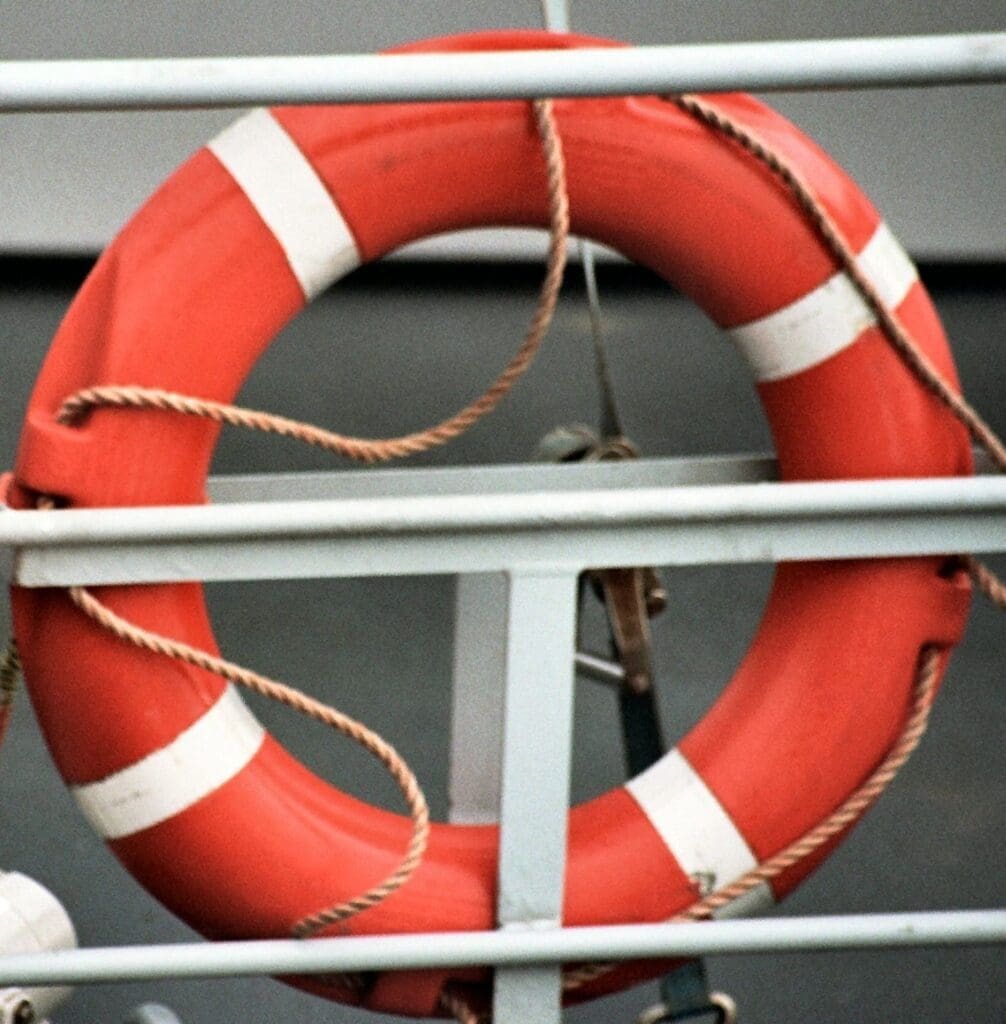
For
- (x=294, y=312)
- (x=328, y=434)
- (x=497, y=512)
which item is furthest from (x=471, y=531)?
(x=294, y=312)

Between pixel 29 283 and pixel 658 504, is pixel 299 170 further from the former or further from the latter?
pixel 29 283

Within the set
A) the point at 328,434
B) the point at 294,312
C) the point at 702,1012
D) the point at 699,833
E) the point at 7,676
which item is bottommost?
the point at 702,1012

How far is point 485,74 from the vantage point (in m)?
1.04

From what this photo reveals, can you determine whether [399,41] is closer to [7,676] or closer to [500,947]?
[7,676]

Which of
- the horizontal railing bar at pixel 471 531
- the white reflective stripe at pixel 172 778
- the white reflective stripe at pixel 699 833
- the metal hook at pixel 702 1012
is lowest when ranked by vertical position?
the metal hook at pixel 702 1012

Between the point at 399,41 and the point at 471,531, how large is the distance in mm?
1486

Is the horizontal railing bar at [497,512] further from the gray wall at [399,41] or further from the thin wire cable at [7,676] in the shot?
the gray wall at [399,41]

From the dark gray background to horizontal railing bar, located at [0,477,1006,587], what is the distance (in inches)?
36.6

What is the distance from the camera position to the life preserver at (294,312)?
46.6 inches

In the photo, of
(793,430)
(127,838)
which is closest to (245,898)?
(127,838)

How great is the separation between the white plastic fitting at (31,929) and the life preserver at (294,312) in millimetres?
214

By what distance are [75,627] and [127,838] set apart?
17 centimetres

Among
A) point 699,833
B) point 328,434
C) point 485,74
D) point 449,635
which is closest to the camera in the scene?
point 485,74

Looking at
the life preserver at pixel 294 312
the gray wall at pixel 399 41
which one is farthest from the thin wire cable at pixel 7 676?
the gray wall at pixel 399 41
